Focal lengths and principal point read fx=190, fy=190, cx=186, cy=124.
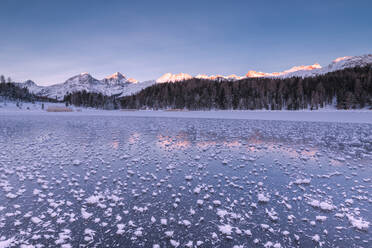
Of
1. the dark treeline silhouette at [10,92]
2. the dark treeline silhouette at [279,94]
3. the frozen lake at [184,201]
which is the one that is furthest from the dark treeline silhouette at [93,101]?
the frozen lake at [184,201]

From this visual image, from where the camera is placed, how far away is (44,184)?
22.2 ft

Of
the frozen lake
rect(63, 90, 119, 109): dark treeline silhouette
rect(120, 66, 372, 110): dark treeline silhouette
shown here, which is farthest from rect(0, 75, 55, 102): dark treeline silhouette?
the frozen lake

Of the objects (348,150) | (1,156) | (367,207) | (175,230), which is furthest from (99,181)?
(348,150)

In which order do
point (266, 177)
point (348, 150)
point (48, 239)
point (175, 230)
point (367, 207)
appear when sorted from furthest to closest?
1. point (348, 150)
2. point (266, 177)
3. point (367, 207)
4. point (175, 230)
5. point (48, 239)

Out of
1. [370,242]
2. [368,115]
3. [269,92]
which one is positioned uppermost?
[269,92]

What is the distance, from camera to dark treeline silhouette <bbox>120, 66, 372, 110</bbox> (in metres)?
75.4

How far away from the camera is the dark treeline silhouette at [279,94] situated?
247 ft

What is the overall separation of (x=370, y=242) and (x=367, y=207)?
1.86 metres

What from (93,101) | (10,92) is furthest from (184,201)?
(93,101)

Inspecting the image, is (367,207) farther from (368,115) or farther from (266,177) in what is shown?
(368,115)

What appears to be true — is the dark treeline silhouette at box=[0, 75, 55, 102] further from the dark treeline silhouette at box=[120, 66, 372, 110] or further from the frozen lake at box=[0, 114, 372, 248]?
the frozen lake at box=[0, 114, 372, 248]

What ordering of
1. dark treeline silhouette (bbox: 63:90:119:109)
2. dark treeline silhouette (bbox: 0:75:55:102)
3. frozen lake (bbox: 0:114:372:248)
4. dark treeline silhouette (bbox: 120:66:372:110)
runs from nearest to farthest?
frozen lake (bbox: 0:114:372:248)
dark treeline silhouette (bbox: 120:66:372:110)
dark treeline silhouette (bbox: 0:75:55:102)
dark treeline silhouette (bbox: 63:90:119:109)

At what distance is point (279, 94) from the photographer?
87938mm

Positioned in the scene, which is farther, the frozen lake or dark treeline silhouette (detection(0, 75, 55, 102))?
dark treeline silhouette (detection(0, 75, 55, 102))
